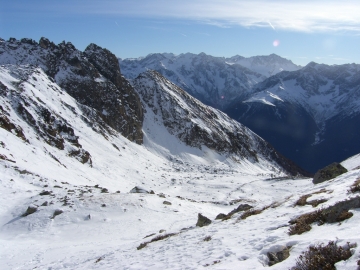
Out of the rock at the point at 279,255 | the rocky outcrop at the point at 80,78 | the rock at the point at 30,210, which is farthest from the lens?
the rocky outcrop at the point at 80,78

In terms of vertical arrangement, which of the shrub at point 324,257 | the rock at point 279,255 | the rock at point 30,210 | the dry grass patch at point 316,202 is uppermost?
the shrub at point 324,257

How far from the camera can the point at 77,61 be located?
335ft

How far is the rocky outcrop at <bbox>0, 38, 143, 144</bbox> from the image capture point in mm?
95938

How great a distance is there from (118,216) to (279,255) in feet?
68.7

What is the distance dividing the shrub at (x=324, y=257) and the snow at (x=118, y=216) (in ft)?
0.76

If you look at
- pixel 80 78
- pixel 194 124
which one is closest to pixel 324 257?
pixel 80 78

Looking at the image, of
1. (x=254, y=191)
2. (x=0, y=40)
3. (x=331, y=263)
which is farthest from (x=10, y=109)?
(x=0, y=40)

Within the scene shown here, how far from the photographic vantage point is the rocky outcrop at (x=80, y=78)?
95.9 metres

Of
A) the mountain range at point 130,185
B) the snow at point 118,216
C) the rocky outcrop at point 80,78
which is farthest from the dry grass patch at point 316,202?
the rocky outcrop at point 80,78

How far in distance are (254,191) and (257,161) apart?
259ft

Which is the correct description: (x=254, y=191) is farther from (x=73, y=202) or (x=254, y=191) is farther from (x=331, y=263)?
(x=331, y=263)

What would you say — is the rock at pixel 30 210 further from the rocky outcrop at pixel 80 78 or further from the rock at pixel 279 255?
the rocky outcrop at pixel 80 78

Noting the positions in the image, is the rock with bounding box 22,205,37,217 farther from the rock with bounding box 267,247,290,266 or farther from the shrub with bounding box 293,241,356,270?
the shrub with bounding box 293,241,356,270

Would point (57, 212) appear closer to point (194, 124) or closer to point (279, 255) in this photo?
point (279, 255)
